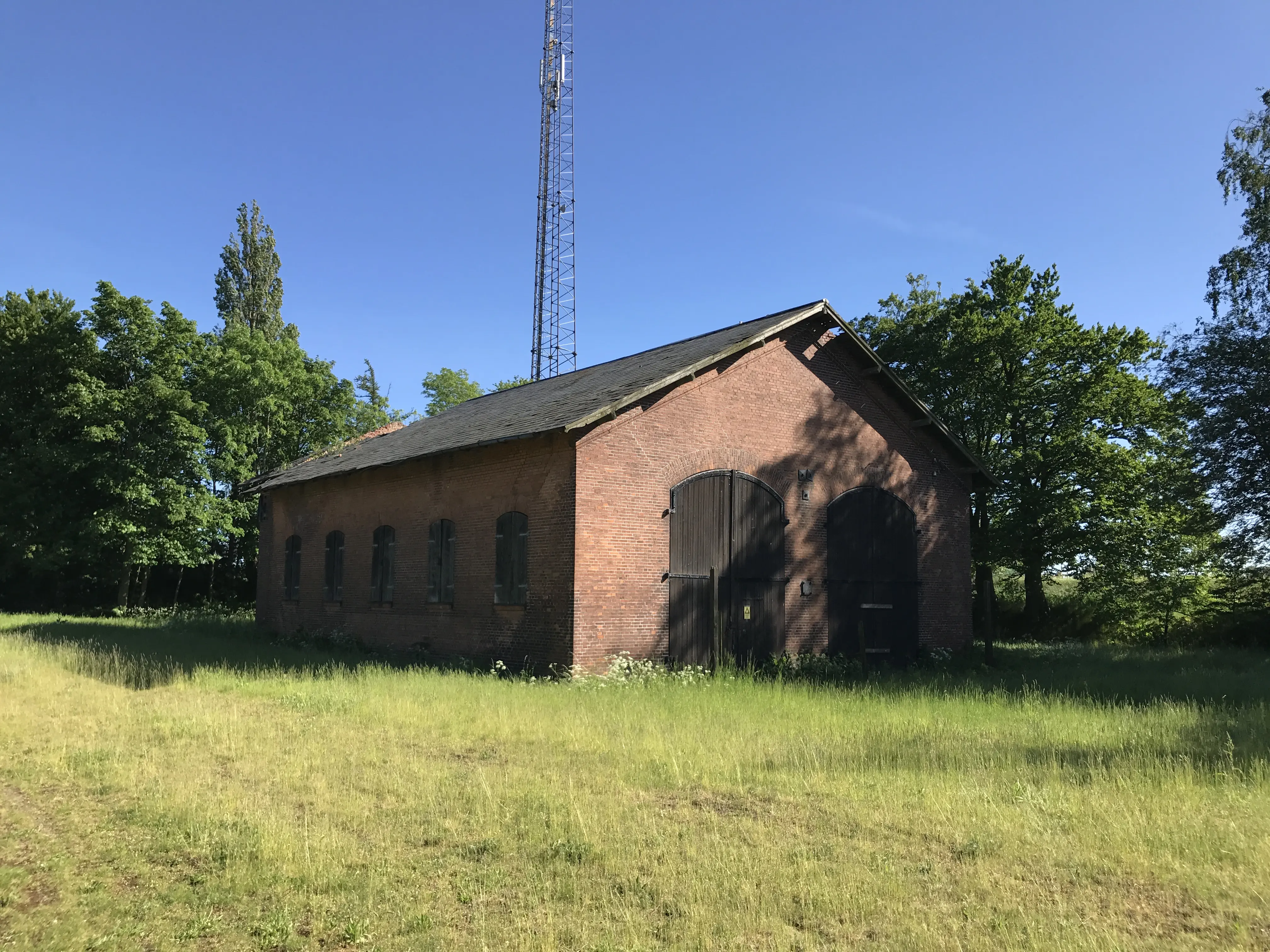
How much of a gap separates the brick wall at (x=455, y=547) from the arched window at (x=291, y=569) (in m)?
0.21

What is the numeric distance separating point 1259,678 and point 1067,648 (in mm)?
8023

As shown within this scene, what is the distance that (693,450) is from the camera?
A: 56.0 feet

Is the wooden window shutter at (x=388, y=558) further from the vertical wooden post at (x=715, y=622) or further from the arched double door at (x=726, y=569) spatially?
the vertical wooden post at (x=715, y=622)

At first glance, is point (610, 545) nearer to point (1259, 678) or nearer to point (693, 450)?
point (693, 450)

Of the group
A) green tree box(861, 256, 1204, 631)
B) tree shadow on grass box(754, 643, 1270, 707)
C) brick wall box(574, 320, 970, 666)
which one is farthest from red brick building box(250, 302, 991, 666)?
green tree box(861, 256, 1204, 631)

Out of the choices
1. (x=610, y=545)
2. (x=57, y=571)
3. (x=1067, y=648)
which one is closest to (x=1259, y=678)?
(x=1067, y=648)

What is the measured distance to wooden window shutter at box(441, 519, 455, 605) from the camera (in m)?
18.5

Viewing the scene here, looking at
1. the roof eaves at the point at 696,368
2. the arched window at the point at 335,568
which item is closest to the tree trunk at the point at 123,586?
the arched window at the point at 335,568

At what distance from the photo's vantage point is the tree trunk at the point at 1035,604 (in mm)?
30109

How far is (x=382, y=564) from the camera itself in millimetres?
21062

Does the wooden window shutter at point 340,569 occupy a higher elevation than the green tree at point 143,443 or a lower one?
lower

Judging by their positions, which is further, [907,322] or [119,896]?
[907,322]

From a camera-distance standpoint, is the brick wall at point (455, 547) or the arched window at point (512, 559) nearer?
the brick wall at point (455, 547)

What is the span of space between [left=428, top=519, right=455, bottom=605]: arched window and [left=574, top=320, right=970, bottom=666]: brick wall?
4301mm
